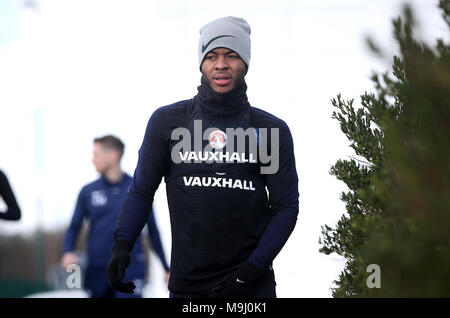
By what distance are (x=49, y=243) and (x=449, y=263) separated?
28025mm

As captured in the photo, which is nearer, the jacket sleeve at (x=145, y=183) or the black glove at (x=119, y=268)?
the black glove at (x=119, y=268)

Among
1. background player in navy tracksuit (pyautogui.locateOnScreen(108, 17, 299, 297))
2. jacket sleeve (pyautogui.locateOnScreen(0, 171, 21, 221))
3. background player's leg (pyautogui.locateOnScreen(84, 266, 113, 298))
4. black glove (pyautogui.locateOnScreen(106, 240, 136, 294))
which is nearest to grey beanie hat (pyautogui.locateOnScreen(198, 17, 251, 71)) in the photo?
background player in navy tracksuit (pyautogui.locateOnScreen(108, 17, 299, 297))

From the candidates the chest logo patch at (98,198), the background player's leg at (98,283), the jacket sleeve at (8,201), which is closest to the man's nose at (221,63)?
the jacket sleeve at (8,201)

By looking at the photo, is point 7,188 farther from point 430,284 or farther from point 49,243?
point 49,243

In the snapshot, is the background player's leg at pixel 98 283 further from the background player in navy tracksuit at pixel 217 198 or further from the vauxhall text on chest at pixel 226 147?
the vauxhall text on chest at pixel 226 147

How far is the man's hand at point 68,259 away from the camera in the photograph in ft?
25.4

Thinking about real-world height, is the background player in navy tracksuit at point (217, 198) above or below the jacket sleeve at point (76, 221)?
below

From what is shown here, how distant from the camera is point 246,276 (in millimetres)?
3934

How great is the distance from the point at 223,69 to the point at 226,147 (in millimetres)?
527

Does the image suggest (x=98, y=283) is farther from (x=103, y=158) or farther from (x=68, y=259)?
(x=103, y=158)

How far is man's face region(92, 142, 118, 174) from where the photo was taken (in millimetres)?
8156

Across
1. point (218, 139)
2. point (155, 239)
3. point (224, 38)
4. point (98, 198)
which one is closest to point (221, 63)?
point (224, 38)

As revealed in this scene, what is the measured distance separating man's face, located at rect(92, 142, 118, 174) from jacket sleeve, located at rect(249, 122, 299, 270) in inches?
165
